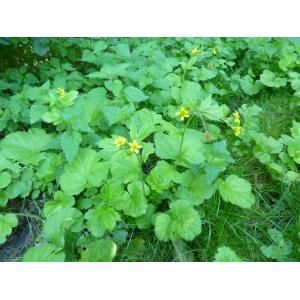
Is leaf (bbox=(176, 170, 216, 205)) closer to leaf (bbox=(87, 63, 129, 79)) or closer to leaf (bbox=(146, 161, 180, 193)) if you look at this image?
leaf (bbox=(146, 161, 180, 193))

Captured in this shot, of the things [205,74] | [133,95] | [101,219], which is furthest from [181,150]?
[205,74]

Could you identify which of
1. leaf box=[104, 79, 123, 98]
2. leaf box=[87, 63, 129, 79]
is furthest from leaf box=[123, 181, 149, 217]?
leaf box=[87, 63, 129, 79]

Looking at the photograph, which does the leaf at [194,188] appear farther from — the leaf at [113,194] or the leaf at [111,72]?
the leaf at [111,72]

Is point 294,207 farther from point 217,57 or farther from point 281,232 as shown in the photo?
point 217,57

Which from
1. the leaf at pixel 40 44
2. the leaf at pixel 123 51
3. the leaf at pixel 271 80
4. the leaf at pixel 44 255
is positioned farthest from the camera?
the leaf at pixel 271 80

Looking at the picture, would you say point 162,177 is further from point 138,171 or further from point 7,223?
point 7,223

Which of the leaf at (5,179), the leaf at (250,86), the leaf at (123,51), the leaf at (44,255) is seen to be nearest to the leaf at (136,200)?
the leaf at (44,255)

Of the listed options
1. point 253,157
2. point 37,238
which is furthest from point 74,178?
point 253,157
